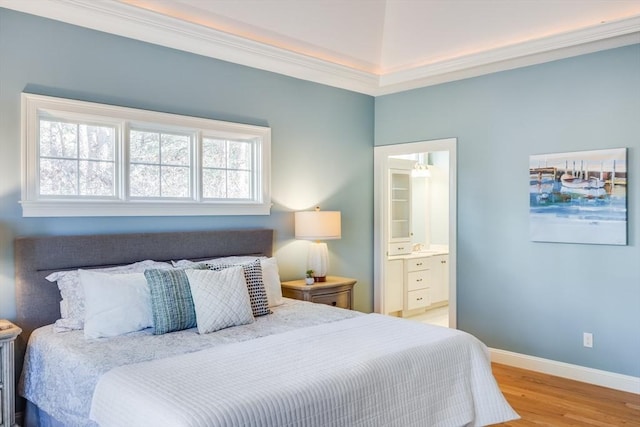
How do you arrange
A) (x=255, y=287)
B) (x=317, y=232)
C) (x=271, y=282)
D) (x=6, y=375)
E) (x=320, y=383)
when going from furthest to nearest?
1. (x=317, y=232)
2. (x=271, y=282)
3. (x=255, y=287)
4. (x=6, y=375)
5. (x=320, y=383)

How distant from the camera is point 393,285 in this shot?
5945 millimetres

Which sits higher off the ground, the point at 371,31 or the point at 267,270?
the point at 371,31

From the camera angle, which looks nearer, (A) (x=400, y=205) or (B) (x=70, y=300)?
(B) (x=70, y=300)

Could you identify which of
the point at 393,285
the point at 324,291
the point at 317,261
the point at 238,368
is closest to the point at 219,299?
the point at 238,368

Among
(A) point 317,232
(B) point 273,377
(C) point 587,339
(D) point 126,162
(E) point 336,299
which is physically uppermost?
(D) point 126,162

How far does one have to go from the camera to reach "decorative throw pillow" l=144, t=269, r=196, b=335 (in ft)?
9.73

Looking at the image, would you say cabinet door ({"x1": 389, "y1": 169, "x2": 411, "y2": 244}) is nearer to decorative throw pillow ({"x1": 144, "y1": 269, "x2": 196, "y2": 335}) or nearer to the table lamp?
the table lamp

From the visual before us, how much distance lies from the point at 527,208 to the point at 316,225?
1877mm

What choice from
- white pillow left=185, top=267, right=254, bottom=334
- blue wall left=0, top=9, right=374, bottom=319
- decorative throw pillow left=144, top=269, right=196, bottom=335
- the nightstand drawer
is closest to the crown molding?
blue wall left=0, top=9, right=374, bottom=319

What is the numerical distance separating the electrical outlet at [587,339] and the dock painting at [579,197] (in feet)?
2.46

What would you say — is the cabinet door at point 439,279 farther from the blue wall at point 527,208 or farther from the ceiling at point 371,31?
the ceiling at point 371,31

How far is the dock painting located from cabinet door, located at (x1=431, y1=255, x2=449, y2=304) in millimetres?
2449

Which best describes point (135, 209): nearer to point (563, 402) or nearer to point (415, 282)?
point (563, 402)

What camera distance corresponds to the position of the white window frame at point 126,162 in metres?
3.23
